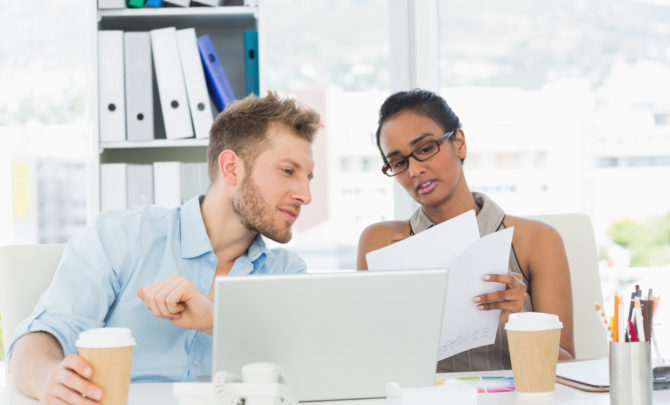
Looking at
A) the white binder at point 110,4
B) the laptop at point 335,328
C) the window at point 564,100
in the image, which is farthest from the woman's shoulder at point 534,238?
the white binder at point 110,4

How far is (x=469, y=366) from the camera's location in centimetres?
165

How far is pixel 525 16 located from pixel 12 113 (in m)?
2.16

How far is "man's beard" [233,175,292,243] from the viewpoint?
1571mm

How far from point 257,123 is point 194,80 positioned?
821 mm

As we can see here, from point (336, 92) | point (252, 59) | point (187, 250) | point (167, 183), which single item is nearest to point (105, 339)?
point (187, 250)

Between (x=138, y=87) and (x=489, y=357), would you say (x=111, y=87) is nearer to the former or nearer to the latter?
(x=138, y=87)

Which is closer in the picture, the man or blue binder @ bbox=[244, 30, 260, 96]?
Result: the man

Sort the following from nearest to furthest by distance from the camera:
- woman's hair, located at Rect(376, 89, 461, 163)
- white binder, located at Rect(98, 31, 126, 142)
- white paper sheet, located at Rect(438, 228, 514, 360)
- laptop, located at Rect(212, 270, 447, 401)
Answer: laptop, located at Rect(212, 270, 447, 401)
white paper sheet, located at Rect(438, 228, 514, 360)
woman's hair, located at Rect(376, 89, 461, 163)
white binder, located at Rect(98, 31, 126, 142)

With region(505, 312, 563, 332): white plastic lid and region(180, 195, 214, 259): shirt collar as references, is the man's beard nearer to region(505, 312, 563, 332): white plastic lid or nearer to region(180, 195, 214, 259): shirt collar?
region(180, 195, 214, 259): shirt collar

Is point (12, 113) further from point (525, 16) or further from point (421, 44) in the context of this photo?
point (525, 16)

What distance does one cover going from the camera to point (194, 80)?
7.82ft

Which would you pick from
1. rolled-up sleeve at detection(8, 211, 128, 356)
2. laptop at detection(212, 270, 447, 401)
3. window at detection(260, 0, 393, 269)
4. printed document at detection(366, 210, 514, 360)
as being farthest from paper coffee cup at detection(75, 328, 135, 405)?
window at detection(260, 0, 393, 269)

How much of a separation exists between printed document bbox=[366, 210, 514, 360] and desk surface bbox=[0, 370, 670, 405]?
224 mm

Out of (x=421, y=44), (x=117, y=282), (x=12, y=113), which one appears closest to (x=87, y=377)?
(x=117, y=282)
